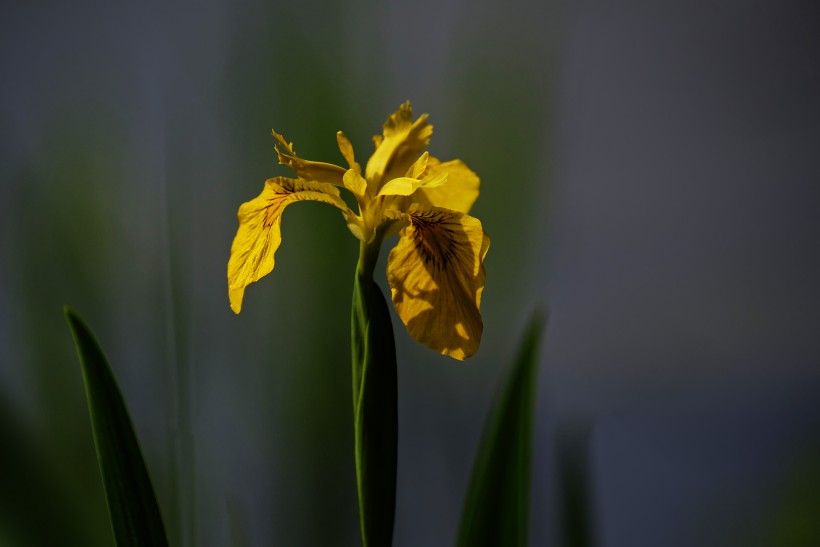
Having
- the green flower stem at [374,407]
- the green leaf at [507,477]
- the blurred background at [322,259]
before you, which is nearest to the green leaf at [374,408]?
the green flower stem at [374,407]

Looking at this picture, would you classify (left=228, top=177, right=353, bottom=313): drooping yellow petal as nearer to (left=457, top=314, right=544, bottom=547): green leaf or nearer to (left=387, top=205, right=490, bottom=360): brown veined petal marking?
(left=387, top=205, right=490, bottom=360): brown veined petal marking

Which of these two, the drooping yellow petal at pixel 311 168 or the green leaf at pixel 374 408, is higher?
the drooping yellow petal at pixel 311 168

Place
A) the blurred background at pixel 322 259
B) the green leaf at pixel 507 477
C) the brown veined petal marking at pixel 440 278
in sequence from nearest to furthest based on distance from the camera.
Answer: the brown veined petal marking at pixel 440 278, the green leaf at pixel 507 477, the blurred background at pixel 322 259

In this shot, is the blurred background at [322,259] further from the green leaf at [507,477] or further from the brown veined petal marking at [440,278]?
the brown veined petal marking at [440,278]

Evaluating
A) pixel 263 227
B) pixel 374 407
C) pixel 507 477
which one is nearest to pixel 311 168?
pixel 263 227

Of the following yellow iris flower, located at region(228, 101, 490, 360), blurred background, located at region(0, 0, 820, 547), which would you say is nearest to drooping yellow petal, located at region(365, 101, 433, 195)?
yellow iris flower, located at region(228, 101, 490, 360)

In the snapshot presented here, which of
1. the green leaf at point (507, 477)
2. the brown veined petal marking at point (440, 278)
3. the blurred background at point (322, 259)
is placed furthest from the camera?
the blurred background at point (322, 259)

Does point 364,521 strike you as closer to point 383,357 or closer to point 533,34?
point 383,357
